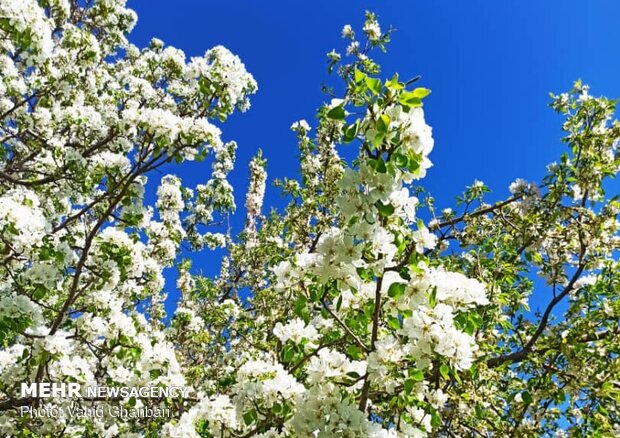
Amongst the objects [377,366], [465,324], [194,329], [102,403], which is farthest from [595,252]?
[194,329]

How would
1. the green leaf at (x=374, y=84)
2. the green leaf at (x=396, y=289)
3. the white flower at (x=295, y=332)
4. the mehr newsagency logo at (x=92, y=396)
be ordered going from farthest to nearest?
1. the mehr newsagency logo at (x=92, y=396)
2. the white flower at (x=295, y=332)
3. the green leaf at (x=396, y=289)
4. the green leaf at (x=374, y=84)

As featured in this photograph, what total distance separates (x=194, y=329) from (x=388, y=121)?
7.01 metres

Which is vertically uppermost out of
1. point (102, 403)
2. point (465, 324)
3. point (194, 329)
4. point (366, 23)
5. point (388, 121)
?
point (366, 23)

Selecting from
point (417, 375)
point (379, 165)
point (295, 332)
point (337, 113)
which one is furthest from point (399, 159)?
point (295, 332)

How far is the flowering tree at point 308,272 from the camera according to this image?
8.27 feet

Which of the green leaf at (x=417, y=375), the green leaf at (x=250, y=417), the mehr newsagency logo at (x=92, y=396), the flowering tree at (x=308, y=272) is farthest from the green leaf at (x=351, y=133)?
the mehr newsagency logo at (x=92, y=396)

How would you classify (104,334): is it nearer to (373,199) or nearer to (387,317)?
(387,317)

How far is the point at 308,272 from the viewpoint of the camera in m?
2.89

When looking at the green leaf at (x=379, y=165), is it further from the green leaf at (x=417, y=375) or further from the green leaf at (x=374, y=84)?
the green leaf at (x=417, y=375)

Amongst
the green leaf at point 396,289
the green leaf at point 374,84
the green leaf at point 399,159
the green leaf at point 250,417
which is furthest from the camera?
the green leaf at point 250,417

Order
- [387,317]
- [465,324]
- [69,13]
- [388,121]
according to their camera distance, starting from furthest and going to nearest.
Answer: [69,13] < [387,317] < [465,324] < [388,121]

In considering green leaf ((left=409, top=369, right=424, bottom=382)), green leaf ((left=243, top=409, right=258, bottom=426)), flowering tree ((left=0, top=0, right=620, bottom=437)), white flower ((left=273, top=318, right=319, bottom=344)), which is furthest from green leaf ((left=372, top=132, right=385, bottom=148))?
green leaf ((left=243, top=409, right=258, bottom=426))

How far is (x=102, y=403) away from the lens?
205 inches

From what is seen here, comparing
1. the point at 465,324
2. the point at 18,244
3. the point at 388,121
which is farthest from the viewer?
the point at 18,244
